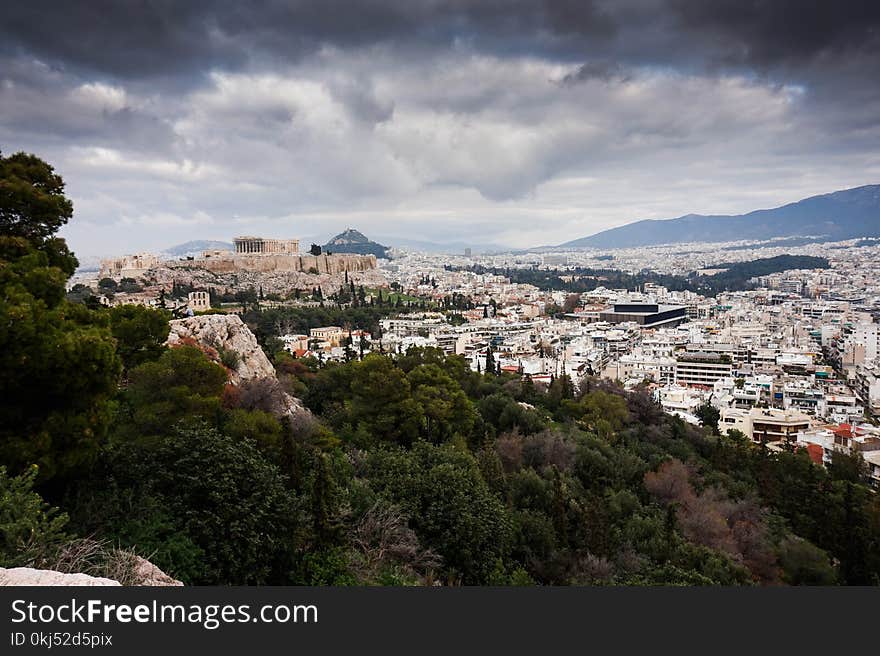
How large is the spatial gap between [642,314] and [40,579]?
60531 mm

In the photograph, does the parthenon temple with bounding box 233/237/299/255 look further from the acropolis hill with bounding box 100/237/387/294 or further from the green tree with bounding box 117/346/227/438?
the green tree with bounding box 117/346/227/438

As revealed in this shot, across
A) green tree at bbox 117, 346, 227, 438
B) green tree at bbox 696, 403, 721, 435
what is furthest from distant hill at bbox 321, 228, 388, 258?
green tree at bbox 117, 346, 227, 438

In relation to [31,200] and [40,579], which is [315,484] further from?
[31,200]

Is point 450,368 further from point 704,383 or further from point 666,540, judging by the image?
point 704,383

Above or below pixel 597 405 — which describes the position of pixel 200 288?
above

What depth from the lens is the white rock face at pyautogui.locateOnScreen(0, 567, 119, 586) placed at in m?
2.69

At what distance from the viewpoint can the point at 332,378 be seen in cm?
1269

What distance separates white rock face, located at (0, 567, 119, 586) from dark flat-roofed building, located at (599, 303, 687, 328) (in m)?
58.9

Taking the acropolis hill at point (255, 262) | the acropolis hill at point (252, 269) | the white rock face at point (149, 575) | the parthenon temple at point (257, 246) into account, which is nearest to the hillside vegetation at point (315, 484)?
the white rock face at point (149, 575)

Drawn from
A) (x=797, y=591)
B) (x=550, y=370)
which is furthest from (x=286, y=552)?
(x=550, y=370)

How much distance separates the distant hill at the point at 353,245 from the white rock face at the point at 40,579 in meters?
140

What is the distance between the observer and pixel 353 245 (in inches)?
5856

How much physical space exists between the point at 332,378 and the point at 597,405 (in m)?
8.10

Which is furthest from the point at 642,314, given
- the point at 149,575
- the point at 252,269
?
the point at 149,575
